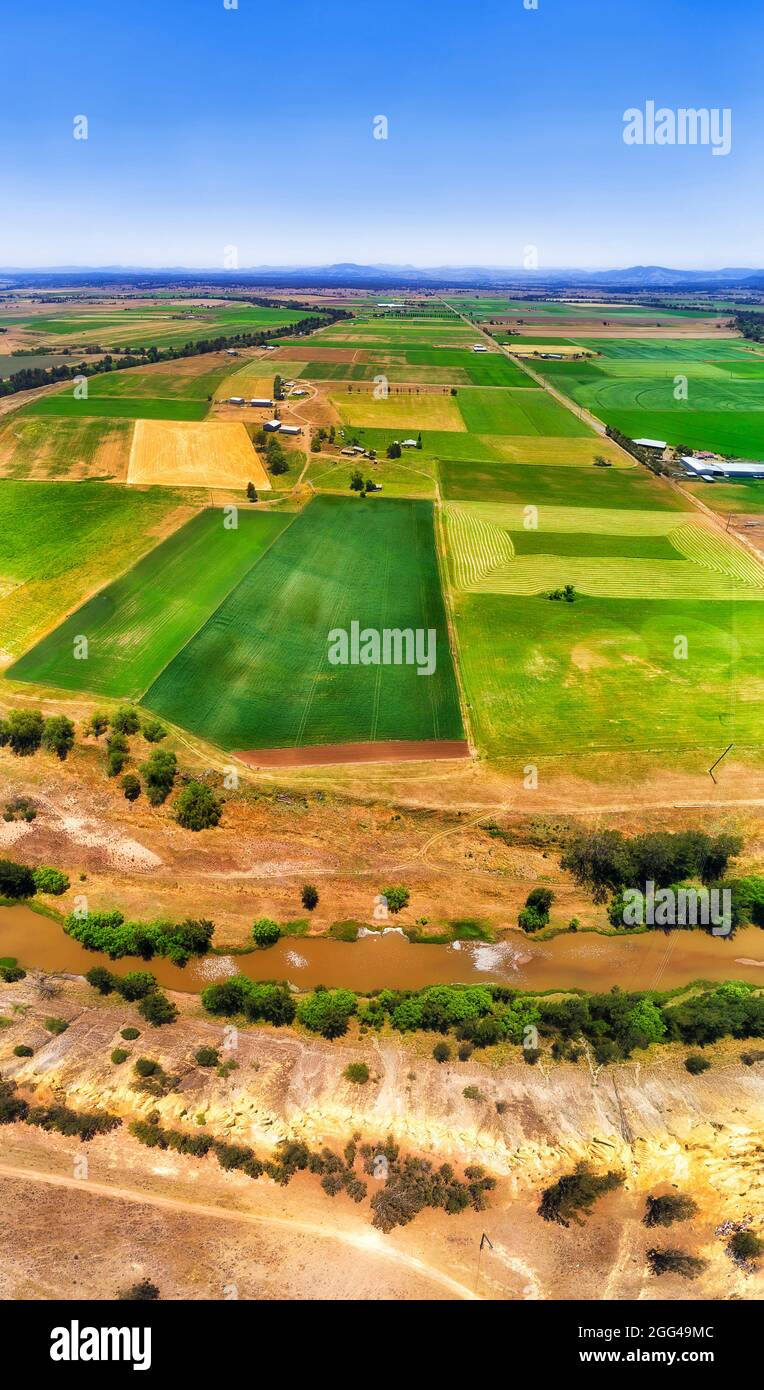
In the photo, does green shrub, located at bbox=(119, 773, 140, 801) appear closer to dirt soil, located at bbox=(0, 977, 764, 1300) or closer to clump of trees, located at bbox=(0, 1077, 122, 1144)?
dirt soil, located at bbox=(0, 977, 764, 1300)

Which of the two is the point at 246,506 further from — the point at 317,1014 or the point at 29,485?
the point at 317,1014

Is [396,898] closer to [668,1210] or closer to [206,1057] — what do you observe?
[206,1057]

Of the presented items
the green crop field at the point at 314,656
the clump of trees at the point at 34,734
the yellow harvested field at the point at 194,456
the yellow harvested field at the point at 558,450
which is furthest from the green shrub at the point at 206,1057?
the yellow harvested field at the point at 558,450

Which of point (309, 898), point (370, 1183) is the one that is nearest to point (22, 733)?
point (309, 898)

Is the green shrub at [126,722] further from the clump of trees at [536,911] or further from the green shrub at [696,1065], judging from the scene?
the green shrub at [696,1065]

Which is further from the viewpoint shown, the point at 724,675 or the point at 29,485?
the point at 29,485

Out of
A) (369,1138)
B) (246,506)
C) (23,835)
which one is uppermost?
(246,506)
